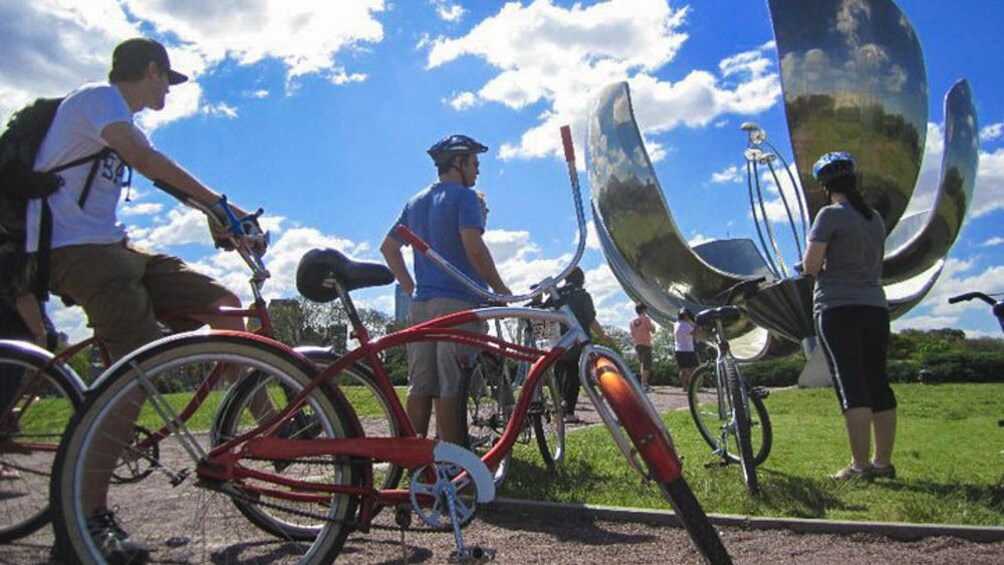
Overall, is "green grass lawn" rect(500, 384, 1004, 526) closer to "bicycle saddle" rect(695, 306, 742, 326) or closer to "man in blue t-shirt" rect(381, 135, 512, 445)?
"man in blue t-shirt" rect(381, 135, 512, 445)

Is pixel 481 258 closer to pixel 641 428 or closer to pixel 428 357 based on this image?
pixel 428 357

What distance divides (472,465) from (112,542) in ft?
3.28

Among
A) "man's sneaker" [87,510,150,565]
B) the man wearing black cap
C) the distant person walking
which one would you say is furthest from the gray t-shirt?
the distant person walking

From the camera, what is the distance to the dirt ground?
2721 mm

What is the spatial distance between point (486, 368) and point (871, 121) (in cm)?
1673

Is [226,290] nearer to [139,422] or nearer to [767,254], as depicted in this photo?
[139,422]

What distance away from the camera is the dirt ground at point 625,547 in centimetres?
272

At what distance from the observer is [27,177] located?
273 cm

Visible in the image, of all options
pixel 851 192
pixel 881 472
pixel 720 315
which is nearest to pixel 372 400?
pixel 720 315

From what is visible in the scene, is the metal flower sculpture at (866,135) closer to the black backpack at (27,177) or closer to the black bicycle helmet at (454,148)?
the black bicycle helmet at (454,148)

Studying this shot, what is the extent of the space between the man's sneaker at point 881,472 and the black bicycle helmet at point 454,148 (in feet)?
8.56

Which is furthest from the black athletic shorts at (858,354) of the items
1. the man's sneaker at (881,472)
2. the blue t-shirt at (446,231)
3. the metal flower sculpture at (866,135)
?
the metal flower sculpture at (866,135)

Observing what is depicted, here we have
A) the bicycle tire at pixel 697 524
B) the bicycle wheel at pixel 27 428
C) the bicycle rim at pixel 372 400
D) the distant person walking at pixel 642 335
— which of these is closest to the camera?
the bicycle tire at pixel 697 524

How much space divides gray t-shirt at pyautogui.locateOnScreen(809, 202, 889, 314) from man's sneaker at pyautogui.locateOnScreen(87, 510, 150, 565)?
140 inches
